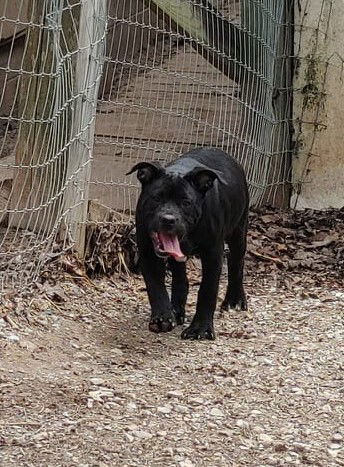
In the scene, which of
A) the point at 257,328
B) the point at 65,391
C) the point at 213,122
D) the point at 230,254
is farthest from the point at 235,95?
the point at 65,391

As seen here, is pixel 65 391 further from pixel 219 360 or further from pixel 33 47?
pixel 33 47

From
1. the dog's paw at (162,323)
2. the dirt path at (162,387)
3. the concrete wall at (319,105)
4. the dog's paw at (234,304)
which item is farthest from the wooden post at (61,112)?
the concrete wall at (319,105)

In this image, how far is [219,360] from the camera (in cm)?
556

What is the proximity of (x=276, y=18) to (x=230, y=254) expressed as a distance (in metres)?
2.78

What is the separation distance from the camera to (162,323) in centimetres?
583

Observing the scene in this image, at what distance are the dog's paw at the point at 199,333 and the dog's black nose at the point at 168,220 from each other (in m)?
0.66

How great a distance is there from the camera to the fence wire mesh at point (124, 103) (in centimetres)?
633

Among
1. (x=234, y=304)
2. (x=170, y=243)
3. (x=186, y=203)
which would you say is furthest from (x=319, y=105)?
(x=170, y=243)

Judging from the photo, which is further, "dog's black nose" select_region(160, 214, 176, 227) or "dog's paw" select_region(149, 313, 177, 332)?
"dog's paw" select_region(149, 313, 177, 332)

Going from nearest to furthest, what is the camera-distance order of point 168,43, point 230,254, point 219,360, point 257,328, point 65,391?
point 65,391
point 219,360
point 257,328
point 230,254
point 168,43

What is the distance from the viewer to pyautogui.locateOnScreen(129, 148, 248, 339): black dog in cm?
571

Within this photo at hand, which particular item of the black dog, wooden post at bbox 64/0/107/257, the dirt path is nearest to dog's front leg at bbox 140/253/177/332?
the black dog

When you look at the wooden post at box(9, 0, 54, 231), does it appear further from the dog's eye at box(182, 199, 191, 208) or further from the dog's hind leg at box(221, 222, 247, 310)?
the dog's hind leg at box(221, 222, 247, 310)

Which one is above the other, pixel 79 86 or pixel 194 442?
pixel 79 86
